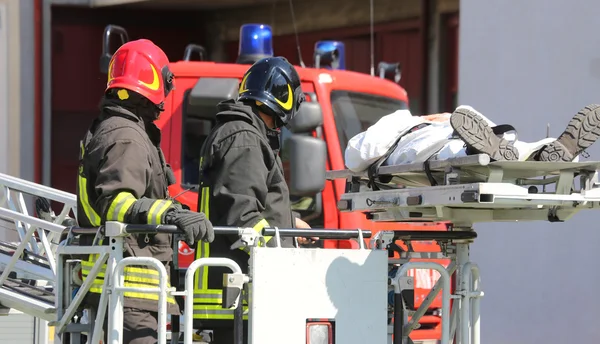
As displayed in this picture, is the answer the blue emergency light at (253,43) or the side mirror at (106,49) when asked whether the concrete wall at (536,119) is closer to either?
the blue emergency light at (253,43)

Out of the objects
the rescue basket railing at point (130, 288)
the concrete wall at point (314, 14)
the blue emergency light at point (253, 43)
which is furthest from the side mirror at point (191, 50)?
the rescue basket railing at point (130, 288)

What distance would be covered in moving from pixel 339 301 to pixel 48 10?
361 inches

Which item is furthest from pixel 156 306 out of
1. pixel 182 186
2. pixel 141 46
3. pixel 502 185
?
pixel 182 186

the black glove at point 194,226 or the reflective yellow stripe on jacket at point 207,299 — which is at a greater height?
the black glove at point 194,226

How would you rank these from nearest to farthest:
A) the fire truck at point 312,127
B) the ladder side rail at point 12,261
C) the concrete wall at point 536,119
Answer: the ladder side rail at point 12,261
the fire truck at point 312,127
the concrete wall at point 536,119

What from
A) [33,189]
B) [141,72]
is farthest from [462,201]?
[33,189]

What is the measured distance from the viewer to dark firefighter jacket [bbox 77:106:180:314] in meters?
4.23

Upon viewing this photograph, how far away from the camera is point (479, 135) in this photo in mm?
3955

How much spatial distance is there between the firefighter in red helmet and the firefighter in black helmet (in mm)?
178

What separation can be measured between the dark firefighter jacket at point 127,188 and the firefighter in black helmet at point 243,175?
0.63 ft

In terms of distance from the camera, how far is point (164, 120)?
6.84 m

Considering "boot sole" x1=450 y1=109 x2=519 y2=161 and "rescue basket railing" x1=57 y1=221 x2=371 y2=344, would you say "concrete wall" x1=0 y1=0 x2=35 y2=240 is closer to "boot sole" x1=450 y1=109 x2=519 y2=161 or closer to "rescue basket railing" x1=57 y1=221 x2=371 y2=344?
"rescue basket railing" x1=57 y1=221 x2=371 y2=344

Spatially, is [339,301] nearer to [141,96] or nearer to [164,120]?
[141,96]

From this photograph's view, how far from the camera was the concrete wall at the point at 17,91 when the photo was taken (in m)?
12.3
